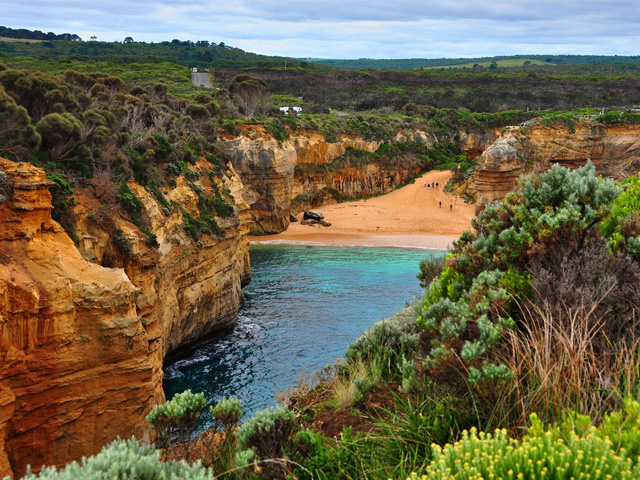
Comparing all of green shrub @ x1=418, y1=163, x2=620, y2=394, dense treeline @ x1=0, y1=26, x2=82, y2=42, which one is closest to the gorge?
green shrub @ x1=418, y1=163, x2=620, y2=394

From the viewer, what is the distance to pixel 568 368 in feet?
16.6

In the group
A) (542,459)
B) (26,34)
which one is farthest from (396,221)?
(26,34)

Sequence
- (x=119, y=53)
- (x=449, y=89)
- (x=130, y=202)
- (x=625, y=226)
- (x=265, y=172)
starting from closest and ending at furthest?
(x=625, y=226) → (x=130, y=202) → (x=265, y=172) → (x=449, y=89) → (x=119, y=53)

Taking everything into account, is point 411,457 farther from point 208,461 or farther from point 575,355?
point 208,461

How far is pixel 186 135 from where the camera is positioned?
2712cm

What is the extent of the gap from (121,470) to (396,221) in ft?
150

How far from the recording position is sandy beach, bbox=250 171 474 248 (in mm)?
44781

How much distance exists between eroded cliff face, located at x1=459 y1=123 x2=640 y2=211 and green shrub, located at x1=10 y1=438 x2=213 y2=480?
1720 inches

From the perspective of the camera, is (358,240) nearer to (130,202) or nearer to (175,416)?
(130,202)

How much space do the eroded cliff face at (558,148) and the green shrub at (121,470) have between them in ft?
143

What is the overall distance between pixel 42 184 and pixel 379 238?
35.0 m

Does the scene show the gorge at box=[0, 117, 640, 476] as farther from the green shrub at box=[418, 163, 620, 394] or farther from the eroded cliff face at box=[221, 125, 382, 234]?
the eroded cliff face at box=[221, 125, 382, 234]

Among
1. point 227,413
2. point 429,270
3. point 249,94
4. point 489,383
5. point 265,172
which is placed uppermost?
point 249,94

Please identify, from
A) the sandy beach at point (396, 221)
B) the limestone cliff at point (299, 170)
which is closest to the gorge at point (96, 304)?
the limestone cliff at point (299, 170)
